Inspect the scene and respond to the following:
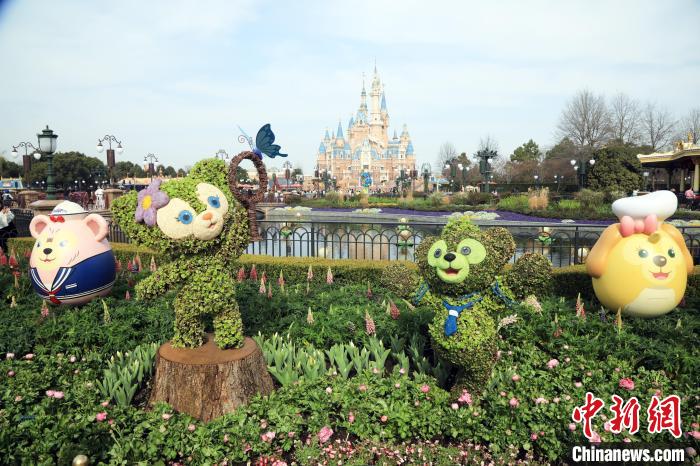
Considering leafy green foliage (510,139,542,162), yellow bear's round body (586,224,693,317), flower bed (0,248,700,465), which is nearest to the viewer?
flower bed (0,248,700,465)

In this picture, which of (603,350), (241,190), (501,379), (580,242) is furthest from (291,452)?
(580,242)

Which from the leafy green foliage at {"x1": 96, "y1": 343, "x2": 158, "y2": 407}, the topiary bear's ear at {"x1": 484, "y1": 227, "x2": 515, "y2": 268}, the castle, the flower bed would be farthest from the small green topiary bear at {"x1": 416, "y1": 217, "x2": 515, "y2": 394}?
the castle

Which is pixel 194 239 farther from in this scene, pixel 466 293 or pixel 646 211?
pixel 646 211

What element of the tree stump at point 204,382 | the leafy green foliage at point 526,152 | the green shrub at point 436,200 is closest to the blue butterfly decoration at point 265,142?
the tree stump at point 204,382

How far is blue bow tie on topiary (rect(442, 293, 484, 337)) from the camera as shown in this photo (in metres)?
3.59

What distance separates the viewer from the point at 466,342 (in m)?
3.55

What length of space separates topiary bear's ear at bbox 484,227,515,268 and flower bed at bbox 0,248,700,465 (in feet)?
2.32

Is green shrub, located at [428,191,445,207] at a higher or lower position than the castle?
lower

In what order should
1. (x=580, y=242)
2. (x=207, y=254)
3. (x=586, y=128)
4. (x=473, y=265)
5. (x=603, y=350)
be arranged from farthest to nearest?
(x=586, y=128) → (x=580, y=242) → (x=603, y=350) → (x=207, y=254) → (x=473, y=265)

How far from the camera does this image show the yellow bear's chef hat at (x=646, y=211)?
4.86m

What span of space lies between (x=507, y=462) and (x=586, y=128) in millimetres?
45583

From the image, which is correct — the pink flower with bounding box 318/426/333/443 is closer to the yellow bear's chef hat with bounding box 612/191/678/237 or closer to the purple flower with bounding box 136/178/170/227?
the purple flower with bounding box 136/178/170/227

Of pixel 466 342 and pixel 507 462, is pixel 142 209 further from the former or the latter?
pixel 507 462

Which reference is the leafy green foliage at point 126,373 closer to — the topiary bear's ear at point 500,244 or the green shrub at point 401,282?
the green shrub at point 401,282
